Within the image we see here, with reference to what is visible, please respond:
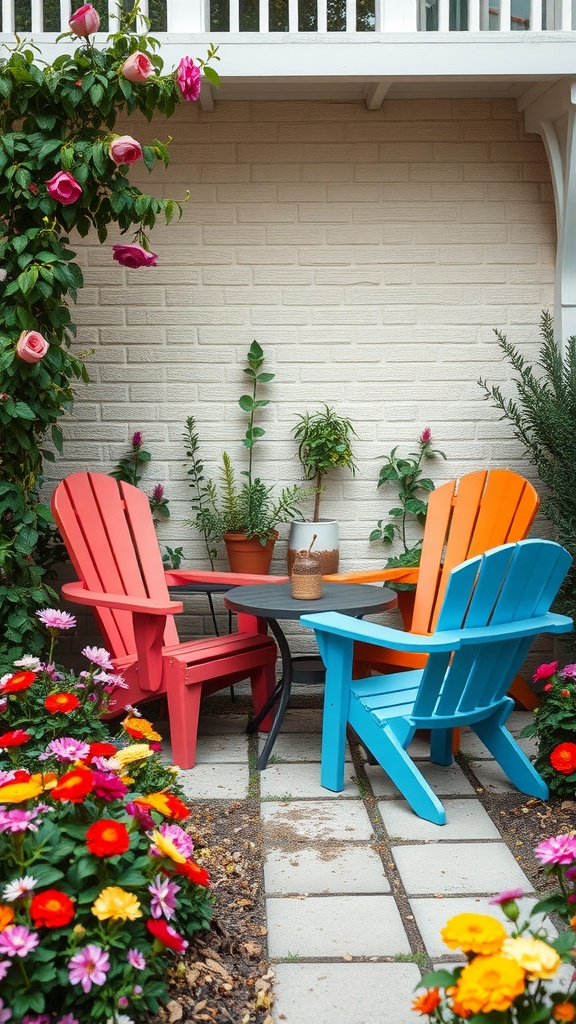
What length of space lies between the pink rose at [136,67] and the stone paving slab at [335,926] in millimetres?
2479

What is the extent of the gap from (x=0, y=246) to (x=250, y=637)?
162 cm

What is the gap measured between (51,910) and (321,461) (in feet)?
9.19

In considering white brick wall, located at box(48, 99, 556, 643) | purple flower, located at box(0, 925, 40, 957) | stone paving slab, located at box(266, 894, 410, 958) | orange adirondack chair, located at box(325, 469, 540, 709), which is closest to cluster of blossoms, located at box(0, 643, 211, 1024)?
purple flower, located at box(0, 925, 40, 957)

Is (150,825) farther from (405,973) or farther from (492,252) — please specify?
(492,252)

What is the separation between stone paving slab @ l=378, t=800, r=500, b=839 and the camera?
2.83 meters

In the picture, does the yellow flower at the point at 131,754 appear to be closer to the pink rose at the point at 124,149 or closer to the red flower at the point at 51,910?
the red flower at the point at 51,910

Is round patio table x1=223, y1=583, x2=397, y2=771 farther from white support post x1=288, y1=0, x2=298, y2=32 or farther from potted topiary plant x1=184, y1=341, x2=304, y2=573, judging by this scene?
white support post x1=288, y1=0, x2=298, y2=32

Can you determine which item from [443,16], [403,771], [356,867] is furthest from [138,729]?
[443,16]

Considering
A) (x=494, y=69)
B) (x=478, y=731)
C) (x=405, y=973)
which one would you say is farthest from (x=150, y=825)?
(x=494, y=69)

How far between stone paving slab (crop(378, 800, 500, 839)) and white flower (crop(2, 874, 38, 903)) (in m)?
1.45

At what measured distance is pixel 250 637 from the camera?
370 centimetres

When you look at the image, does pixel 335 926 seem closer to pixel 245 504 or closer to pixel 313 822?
pixel 313 822

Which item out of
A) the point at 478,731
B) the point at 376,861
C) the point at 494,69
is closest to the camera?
the point at 376,861

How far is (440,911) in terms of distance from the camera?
2.36 meters
